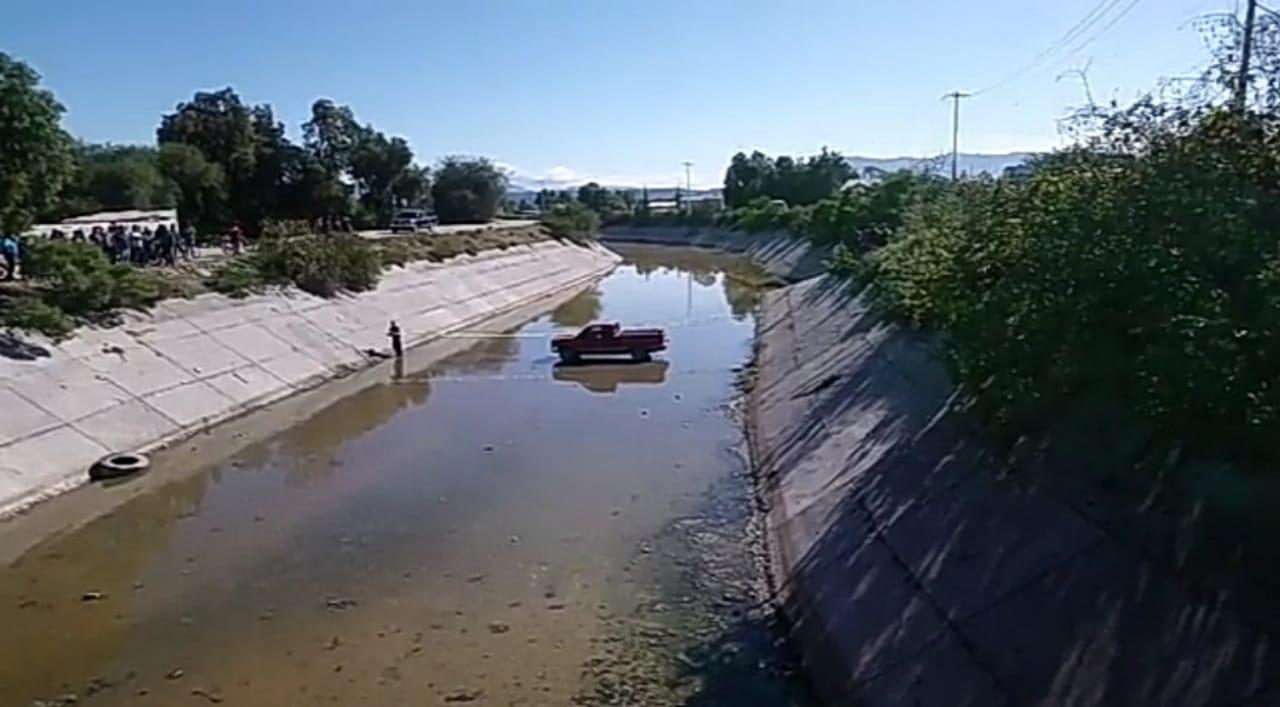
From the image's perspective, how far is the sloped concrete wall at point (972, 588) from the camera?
751 centimetres

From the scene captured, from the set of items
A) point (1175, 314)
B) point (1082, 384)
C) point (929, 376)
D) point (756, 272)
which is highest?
point (1175, 314)

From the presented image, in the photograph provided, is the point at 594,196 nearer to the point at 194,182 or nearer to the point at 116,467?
the point at 194,182

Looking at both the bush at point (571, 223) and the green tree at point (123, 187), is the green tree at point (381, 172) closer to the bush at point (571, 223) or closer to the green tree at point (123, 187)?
the bush at point (571, 223)

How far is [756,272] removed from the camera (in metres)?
70.9

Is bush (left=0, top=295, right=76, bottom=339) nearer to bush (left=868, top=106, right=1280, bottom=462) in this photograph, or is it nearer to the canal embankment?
the canal embankment

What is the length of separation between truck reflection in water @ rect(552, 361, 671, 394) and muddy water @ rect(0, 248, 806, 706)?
4451 millimetres

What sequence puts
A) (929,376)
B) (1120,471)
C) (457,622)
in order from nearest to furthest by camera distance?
(1120,471), (457,622), (929,376)

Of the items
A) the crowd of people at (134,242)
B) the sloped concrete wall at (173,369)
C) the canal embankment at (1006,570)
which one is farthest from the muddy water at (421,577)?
the crowd of people at (134,242)

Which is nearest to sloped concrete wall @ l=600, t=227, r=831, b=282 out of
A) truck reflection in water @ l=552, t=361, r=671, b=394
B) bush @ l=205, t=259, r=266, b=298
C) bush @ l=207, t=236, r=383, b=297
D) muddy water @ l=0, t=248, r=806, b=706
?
truck reflection in water @ l=552, t=361, r=671, b=394

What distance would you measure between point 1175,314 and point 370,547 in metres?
10.5

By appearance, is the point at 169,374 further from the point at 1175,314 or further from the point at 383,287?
the point at 1175,314

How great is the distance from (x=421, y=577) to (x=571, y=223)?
A: 74473 millimetres

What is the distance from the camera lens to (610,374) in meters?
30.5

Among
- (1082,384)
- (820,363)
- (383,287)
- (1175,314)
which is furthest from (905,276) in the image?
(383,287)
